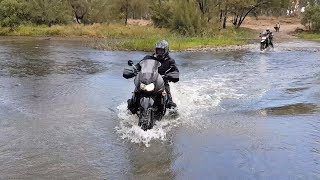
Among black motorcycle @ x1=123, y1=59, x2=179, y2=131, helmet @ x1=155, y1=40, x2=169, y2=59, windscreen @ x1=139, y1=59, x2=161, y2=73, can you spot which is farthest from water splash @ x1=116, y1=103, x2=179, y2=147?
helmet @ x1=155, y1=40, x2=169, y2=59

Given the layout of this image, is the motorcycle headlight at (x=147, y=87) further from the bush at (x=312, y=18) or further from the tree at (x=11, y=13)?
the bush at (x=312, y=18)

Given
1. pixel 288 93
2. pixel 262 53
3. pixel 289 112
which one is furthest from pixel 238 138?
pixel 262 53

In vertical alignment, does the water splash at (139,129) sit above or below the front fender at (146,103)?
below

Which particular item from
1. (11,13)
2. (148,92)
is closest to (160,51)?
(148,92)

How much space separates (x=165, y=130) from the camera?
9.02m

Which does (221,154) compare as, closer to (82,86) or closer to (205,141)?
(205,141)

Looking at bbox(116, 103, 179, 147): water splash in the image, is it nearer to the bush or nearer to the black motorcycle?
the black motorcycle

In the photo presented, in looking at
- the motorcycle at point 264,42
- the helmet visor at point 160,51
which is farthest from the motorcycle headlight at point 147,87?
the motorcycle at point 264,42

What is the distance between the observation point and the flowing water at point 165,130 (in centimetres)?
676

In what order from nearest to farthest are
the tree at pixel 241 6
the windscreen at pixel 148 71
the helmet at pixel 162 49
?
the windscreen at pixel 148 71, the helmet at pixel 162 49, the tree at pixel 241 6

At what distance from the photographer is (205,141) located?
836 cm

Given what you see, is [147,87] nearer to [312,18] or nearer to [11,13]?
[11,13]

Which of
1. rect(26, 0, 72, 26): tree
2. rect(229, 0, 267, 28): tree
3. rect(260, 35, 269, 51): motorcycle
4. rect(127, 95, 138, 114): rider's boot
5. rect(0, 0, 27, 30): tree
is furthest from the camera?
rect(229, 0, 267, 28): tree

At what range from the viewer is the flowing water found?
676 cm
